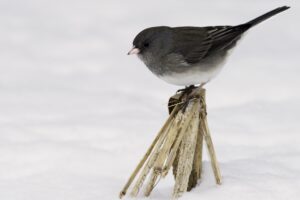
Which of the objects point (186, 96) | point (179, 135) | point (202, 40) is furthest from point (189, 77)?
point (179, 135)

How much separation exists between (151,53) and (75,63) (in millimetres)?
2946

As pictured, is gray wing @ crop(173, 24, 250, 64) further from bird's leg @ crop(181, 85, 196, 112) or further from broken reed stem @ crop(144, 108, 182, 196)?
broken reed stem @ crop(144, 108, 182, 196)

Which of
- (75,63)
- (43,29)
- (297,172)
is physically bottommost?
(297,172)

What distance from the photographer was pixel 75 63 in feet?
24.3

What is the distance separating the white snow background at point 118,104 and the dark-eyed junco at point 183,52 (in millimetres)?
574

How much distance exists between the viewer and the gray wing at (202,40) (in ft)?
15.0

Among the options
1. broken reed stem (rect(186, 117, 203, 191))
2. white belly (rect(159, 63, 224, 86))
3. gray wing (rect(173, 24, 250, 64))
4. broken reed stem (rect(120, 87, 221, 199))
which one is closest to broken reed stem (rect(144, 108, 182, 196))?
broken reed stem (rect(120, 87, 221, 199))

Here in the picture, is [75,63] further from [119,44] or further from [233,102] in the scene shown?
[233,102]

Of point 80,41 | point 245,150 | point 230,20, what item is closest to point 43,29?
point 80,41

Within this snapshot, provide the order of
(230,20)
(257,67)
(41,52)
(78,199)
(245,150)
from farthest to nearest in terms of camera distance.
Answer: (230,20), (41,52), (257,67), (245,150), (78,199)

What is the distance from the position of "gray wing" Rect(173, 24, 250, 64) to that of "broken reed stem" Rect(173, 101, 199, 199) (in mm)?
503

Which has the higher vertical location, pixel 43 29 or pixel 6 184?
pixel 43 29

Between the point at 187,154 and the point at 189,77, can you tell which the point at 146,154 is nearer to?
the point at 187,154

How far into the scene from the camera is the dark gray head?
451cm
